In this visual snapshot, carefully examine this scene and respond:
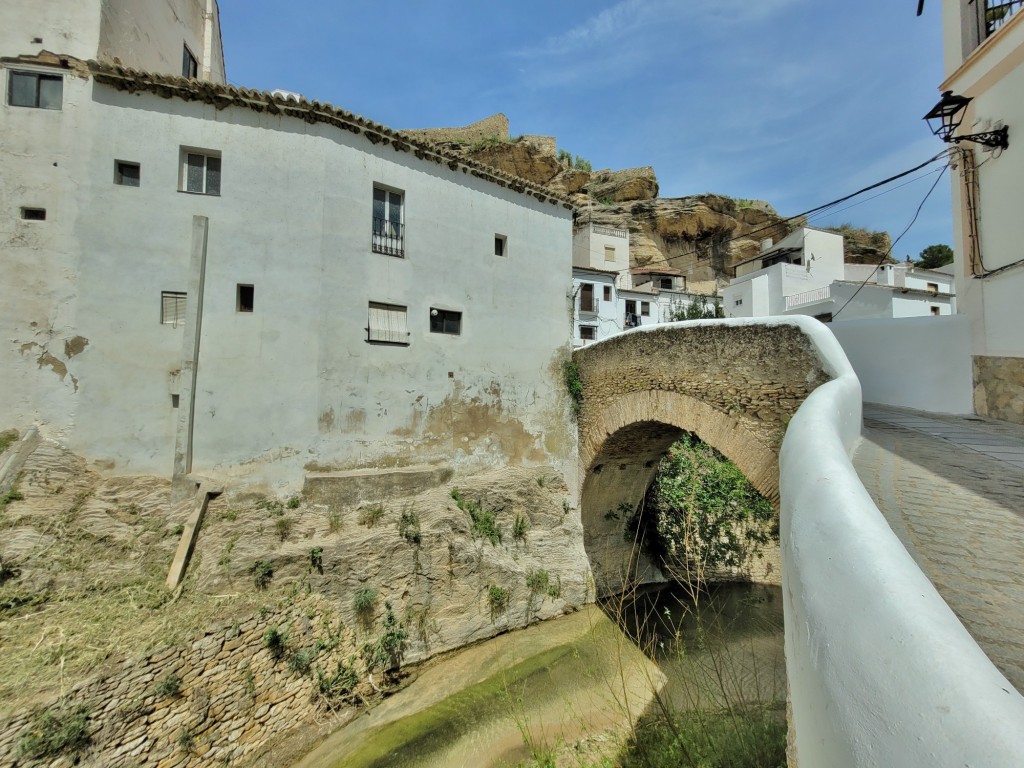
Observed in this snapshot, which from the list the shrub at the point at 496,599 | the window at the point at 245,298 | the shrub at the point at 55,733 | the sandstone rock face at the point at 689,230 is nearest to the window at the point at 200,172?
the window at the point at 245,298

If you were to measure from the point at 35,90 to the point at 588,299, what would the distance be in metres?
16.9

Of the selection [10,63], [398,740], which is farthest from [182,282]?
[398,740]

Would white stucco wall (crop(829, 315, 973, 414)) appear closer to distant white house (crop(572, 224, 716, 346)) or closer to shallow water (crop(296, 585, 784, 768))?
shallow water (crop(296, 585, 784, 768))

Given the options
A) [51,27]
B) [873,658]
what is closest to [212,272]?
[51,27]

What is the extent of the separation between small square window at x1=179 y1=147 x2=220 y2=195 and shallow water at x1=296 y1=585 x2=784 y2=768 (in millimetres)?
8867

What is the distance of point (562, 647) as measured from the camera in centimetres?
809

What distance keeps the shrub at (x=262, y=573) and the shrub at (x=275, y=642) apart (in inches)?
24.9

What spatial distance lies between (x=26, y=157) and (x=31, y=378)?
11.0 feet

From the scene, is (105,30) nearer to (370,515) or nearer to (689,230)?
(370,515)

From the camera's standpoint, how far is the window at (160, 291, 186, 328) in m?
6.86

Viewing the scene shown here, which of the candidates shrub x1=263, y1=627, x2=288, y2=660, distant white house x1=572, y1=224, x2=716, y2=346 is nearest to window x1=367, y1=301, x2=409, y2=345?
shrub x1=263, y1=627, x2=288, y2=660

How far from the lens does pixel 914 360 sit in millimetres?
7238

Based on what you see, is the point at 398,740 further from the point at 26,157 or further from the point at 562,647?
the point at 26,157

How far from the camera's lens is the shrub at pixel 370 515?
24.3ft
